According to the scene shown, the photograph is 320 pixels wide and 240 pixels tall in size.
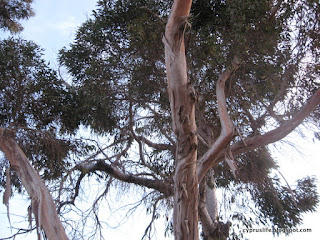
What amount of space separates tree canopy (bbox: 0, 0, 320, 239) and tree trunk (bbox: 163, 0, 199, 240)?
0.58 m

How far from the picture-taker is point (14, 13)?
851 cm

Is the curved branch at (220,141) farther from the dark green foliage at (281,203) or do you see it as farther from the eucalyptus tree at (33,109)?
the dark green foliage at (281,203)

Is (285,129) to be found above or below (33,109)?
below

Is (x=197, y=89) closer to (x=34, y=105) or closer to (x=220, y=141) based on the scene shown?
(x=220, y=141)

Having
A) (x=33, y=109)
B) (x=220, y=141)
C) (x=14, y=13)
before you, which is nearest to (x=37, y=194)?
(x=33, y=109)

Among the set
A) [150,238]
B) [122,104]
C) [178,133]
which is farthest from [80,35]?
[150,238]

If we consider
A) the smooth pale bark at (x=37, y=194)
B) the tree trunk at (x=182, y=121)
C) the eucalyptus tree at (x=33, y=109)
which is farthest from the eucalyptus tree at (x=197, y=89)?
the smooth pale bark at (x=37, y=194)

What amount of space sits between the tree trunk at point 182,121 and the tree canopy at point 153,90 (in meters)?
0.58

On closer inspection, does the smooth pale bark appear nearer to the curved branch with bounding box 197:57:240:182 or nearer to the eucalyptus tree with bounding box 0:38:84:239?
the eucalyptus tree with bounding box 0:38:84:239

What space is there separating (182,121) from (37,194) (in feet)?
7.93

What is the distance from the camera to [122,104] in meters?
7.59

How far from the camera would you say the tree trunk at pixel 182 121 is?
4457mm

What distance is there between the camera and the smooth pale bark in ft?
15.9

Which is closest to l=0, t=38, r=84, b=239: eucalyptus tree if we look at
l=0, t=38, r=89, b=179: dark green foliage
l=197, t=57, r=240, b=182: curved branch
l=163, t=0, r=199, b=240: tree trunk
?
l=0, t=38, r=89, b=179: dark green foliage
